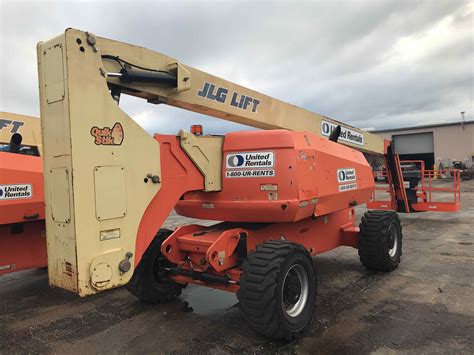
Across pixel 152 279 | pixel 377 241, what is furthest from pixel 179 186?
pixel 377 241

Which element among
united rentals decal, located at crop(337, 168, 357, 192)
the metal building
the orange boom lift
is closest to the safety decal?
the orange boom lift

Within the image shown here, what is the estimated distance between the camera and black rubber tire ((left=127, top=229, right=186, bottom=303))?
471 centimetres

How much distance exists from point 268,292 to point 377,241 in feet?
9.58

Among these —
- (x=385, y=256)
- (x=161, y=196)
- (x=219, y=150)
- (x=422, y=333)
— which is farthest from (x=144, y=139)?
(x=385, y=256)

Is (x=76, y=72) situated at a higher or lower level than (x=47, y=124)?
higher

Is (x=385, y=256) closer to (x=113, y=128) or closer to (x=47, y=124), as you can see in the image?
(x=113, y=128)

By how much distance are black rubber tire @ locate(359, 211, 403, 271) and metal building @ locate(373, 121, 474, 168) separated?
104 feet

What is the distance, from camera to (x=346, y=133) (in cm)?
689

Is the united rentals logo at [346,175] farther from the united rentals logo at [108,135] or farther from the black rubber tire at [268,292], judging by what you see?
the united rentals logo at [108,135]

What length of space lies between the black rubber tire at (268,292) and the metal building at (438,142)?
34621 millimetres

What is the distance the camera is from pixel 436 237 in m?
8.95

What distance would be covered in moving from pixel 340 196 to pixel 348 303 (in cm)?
134

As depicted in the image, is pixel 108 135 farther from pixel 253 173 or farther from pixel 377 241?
pixel 377 241

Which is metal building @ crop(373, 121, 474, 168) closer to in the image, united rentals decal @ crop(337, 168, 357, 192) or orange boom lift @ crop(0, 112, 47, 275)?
united rentals decal @ crop(337, 168, 357, 192)
